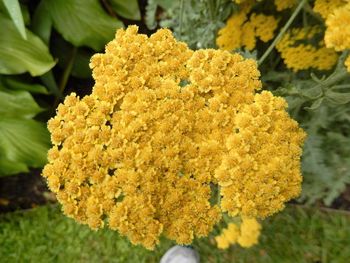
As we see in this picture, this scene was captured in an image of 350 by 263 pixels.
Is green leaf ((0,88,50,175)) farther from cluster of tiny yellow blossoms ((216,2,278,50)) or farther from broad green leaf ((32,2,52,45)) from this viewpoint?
cluster of tiny yellow blossoms ((216,2,278,50))

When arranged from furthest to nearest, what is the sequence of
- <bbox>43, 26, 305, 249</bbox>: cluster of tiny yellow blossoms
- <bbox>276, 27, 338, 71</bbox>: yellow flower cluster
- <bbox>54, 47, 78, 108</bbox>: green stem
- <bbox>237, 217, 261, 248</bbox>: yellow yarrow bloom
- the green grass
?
<bbox>54, 47, 78, 108</bbox>: green stem
the green grass
<bbox>276, 27, 338, 71</bbox>: yellow flower cluster
<bbox>237, 217, 261, 248</bbox>: yellow yarrow bloom
<bbox>43, 26, 305, 249</bbox>: cluster of tiny yellow blossoms

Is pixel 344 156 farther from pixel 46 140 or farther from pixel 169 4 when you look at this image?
pixel 46 140

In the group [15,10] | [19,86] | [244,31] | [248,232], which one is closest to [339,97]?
[248,232]

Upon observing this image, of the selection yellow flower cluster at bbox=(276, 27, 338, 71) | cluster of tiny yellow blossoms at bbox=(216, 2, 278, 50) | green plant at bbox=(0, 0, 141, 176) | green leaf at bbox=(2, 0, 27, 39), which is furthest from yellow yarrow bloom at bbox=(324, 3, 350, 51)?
green plant at bbox=(0, 0, 141, 176)

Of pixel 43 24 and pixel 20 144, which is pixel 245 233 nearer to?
pixel 20 144

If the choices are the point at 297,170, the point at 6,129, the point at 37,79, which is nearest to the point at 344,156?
the point at 297,170

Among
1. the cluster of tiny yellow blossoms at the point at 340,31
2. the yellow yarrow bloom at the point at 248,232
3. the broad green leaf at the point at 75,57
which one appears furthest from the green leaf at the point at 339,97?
the broad green leaf at the point at 75,57

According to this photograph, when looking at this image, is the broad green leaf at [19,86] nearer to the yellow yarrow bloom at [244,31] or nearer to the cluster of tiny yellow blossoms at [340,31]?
the yellow yarrow bloom at [244,31]
